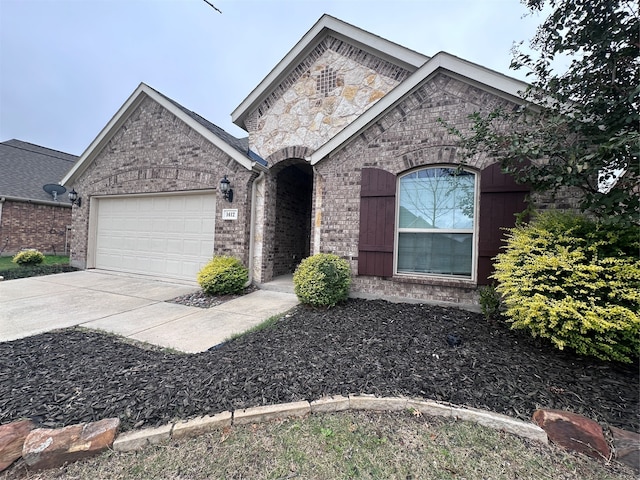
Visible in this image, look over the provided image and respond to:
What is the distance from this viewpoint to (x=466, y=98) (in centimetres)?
484

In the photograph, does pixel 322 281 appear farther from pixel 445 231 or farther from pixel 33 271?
pixel 33 271

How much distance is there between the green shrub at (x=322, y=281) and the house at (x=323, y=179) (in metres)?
0.50

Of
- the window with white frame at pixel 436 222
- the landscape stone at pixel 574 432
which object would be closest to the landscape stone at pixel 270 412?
the landscape stone at pixel 574 432

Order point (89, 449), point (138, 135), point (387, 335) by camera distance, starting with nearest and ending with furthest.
Result: point (89, 449), point (387, 335), point (138, 135)

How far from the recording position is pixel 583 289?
2.82m

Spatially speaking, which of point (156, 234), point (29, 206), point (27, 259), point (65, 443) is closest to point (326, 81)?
point (156, 234)

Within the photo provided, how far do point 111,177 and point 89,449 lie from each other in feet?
29.1

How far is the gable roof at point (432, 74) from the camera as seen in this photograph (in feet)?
14.5

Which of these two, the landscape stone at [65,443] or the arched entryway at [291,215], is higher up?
the arched entryway at [291,215]

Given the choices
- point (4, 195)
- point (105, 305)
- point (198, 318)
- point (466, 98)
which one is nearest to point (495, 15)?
point (466, 98)

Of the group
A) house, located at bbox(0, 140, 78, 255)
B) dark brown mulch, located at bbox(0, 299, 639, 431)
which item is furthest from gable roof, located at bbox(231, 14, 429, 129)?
house, located at bbox(0, 140, 78, 255)

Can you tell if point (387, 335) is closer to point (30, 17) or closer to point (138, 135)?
point (138, 135)

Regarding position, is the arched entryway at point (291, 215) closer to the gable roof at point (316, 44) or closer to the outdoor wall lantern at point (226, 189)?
the outdoor wall lantern at point (226, 189)

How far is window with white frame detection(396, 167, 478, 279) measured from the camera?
4.88 m
